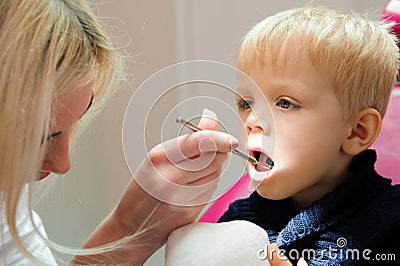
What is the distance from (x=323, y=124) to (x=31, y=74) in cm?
35

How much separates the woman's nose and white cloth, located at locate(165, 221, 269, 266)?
0.48 ft

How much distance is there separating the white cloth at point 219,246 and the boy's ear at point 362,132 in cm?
18

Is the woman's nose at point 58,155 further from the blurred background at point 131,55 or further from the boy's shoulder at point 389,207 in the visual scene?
the blurred background at point 131,55

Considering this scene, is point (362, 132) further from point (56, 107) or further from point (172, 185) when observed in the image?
point (56, 107)

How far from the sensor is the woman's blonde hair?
1.78ft

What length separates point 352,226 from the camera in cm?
72

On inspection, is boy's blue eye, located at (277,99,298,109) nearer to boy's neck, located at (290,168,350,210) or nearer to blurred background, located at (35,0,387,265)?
boy's neck, located at (290,168,350,210)

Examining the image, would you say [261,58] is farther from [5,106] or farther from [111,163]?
[111,163]

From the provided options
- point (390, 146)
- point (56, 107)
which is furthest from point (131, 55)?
point (56, 107)

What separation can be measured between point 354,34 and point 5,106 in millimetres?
425

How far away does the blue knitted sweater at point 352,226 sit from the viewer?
704 millimetres

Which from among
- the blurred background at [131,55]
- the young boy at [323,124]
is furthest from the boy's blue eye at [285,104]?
the blurred background at [131,55]

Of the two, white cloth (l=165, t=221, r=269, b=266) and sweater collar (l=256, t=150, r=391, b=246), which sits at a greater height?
white cloth (l=165, t=221, r=269, b=266)

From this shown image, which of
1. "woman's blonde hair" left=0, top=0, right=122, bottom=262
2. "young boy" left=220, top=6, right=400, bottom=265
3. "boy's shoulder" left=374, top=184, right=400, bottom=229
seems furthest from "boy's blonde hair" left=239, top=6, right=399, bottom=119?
"woman's blonde hair" left=0, top=0, right=122, bottom=262
